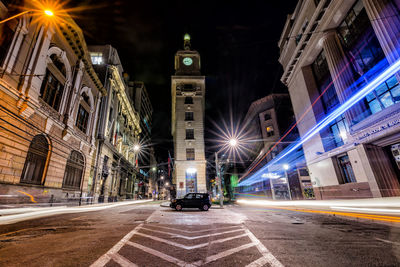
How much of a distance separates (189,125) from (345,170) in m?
28.7

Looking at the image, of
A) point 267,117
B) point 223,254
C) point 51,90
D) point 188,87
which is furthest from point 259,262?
point 267,117

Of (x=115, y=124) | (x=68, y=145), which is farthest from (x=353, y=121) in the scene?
(x=115, y=124)

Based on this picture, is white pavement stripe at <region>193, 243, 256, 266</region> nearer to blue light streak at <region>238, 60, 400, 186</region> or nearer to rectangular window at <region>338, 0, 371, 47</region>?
blue light streak at <region>238, 60, 400, 186</region>

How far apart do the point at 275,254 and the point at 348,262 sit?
1237 mm

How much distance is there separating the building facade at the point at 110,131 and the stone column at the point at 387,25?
100ft

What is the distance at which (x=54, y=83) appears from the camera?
55.1 feet

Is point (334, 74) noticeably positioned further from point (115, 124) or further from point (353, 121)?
point (115, 124)

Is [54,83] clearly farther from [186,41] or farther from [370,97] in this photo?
[186,41]

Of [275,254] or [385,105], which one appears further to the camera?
[385,105]

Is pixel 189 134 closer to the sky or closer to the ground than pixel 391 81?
closer to the sky

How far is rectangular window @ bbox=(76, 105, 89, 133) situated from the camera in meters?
20.9

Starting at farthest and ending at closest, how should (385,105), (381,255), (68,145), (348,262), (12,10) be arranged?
1. (68,145)
2. (385,105)
3. (12,10)
4. (381,255)
5. (348,262)

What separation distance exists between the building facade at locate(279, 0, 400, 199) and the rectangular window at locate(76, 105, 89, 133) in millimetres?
28120

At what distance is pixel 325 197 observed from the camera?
1958 centimetres
